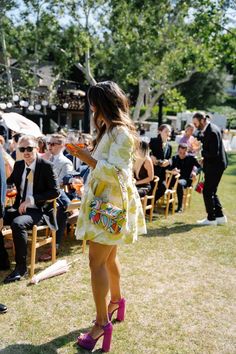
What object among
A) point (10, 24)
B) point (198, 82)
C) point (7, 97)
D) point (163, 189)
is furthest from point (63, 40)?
point (198, 82)

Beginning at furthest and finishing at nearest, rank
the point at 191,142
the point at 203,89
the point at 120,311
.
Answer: the point at 203,89 < the point at 191,142 < the point at 120,311

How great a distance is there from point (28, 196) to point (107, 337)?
191 cm

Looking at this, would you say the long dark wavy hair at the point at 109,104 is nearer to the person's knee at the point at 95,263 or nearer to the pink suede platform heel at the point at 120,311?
the person's knee at the point at 95,263

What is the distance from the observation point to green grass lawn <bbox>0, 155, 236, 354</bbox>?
3.02m

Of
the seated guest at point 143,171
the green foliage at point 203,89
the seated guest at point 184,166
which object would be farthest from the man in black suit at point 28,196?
the green foliage at point 203,89

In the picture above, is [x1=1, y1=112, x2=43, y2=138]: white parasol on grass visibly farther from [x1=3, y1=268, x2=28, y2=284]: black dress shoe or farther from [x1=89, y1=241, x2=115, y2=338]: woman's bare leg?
[x1=89, y1=241, x2=115, y2=338]: woman's bare leg

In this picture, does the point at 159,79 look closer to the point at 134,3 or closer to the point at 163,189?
the point at 134,3

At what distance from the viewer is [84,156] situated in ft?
8.34

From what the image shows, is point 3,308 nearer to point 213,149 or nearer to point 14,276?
point 14,276

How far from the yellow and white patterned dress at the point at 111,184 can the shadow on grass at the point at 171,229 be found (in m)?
3.25

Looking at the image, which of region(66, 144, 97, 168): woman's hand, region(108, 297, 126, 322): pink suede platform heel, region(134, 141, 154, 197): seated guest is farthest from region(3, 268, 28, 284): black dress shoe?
region(134, 141, 154, 197): seated guest

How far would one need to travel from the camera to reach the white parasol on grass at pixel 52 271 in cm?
404

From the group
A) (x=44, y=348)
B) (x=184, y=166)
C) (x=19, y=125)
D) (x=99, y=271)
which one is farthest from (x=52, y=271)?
(x=184, y=166)

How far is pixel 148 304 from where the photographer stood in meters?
3.69
